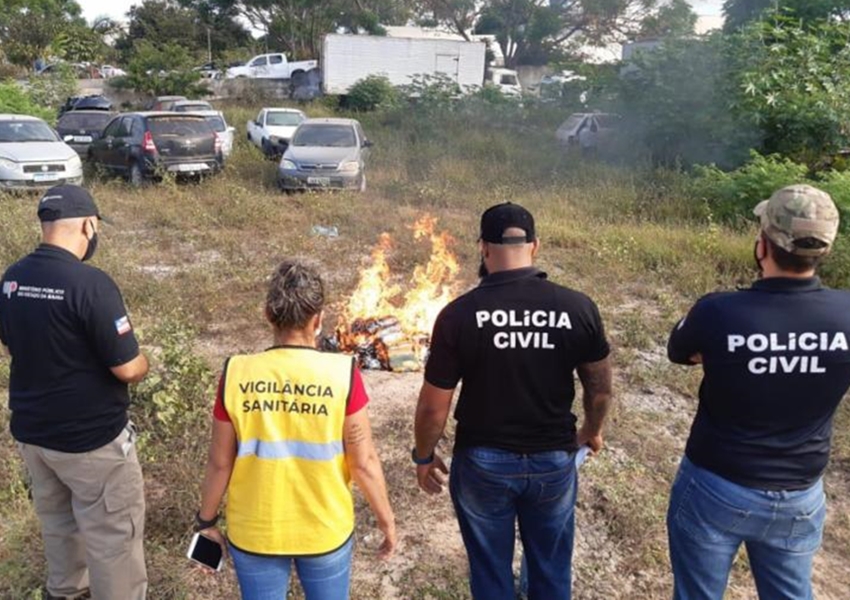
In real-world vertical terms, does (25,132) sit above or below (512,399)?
above

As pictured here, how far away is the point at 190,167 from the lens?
14164mm

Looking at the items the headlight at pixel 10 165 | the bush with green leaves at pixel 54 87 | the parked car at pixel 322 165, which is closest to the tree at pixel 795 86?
the parked car at pixel 322 165

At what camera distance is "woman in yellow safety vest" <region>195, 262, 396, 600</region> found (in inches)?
89.1

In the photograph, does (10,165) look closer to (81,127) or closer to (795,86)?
(81,127)

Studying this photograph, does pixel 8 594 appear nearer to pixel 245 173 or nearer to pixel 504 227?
pixel 504 227

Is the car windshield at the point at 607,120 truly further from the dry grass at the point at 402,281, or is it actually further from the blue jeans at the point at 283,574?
the blue jeans at the point at 283,574

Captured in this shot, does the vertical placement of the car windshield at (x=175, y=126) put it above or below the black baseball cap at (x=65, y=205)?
below

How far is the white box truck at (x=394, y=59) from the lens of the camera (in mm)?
27797

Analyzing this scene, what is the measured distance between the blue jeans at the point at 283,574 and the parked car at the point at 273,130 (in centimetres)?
1656

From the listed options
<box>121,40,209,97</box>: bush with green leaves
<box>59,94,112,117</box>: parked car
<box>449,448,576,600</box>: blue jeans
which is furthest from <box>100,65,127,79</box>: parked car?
<box>449,448,576,600</box>: blue jeans

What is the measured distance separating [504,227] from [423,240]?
789 cm

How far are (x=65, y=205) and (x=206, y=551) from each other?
1560 millimetres

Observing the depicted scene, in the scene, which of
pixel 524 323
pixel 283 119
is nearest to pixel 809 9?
pixel 283 119

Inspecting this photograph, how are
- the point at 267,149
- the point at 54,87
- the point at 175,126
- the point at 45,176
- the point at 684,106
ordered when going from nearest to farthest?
the point at 45,176 → the point at 175,126 → the point at 684,106 → the point at 267,149 → the point at 54,87
